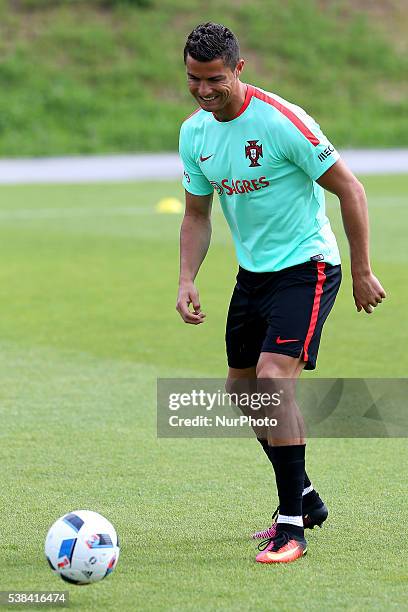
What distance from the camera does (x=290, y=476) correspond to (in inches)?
209

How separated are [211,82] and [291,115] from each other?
0.38m

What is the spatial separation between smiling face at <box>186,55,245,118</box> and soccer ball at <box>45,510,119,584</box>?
183cm

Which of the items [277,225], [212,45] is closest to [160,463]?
[277,225]

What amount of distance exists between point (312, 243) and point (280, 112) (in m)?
0.61

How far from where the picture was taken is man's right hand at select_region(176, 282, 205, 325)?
5691 millimetres

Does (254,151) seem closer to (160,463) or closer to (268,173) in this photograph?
(268,173)

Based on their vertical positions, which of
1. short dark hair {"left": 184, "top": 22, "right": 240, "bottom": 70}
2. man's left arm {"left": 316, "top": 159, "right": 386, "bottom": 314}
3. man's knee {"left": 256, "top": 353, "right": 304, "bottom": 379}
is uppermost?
short dark hair {"left": 184, "top": 22, "right": 240, "bottom": 70}

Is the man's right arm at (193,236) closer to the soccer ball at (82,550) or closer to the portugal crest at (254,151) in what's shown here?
the portugal crest at (254,151)

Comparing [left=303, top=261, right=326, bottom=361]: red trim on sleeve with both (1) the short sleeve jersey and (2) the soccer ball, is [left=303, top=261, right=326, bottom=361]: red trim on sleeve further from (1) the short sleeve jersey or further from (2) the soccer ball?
(2) the soccer ball

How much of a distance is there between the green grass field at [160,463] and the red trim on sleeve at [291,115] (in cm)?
178

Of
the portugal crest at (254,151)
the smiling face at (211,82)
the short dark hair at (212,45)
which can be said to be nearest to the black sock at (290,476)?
the portugal crest at (254,151)

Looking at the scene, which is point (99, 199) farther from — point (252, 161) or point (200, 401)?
point (252, 161)

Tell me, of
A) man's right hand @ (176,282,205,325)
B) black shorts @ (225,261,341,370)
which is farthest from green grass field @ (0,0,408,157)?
black shorts @ (225,261,341,370)

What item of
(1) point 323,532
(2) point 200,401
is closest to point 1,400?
(2) point 200,401
